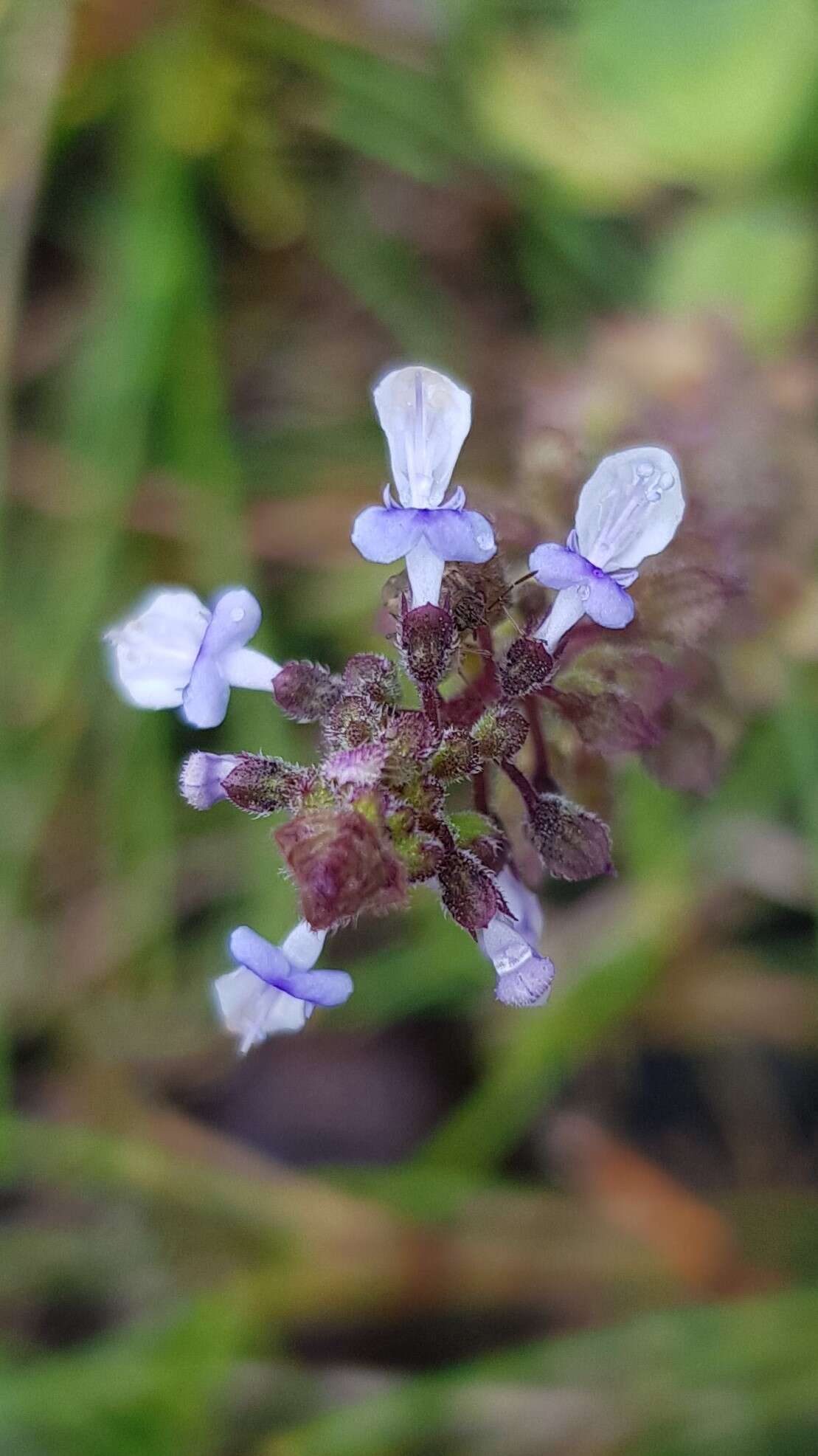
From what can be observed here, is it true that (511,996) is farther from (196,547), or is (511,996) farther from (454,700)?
(196,547)

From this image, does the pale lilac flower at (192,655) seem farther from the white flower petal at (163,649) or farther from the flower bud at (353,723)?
the flower bud at (353,723)

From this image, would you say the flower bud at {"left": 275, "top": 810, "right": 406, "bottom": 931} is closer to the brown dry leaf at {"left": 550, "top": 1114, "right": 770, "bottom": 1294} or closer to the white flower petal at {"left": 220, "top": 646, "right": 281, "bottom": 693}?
the white flower petal at {"left": 220, "top": 646, "right": 281, "bottom": 693}

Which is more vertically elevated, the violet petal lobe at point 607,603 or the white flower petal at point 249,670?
the white flower petal at point 249,670

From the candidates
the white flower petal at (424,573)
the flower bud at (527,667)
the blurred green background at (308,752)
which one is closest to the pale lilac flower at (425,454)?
the white flower petal at (424,573)

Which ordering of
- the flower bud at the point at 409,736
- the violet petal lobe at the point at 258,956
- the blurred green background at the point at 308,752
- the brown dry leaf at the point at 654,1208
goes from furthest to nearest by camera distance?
1. the brown dry leaf at the point at 654,1208
2. the blurred green background at the point at 308,752
3. the flower bud at the point at 409,736
4. the violet petal lobe at the point at 258,956

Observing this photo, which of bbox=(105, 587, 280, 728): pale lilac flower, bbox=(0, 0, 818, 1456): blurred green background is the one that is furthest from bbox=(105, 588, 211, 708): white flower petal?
bbox=(0, 0, 818, 1456): blurred green background

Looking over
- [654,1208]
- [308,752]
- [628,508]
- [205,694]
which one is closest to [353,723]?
[205,694]
